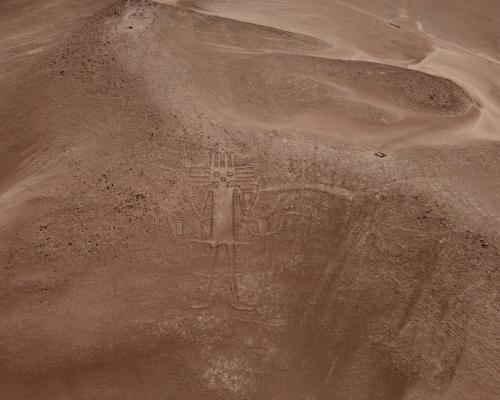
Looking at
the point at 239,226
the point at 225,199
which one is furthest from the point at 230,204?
the point at 239,226

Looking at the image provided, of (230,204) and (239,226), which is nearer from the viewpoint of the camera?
(239,226)

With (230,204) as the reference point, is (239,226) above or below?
below

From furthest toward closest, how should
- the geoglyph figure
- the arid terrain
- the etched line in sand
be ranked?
the etched line in sand < the geoglyph figure < the arid terrain

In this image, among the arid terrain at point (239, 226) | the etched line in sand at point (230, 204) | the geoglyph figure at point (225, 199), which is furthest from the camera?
the etched line in sand at point (230, 204)

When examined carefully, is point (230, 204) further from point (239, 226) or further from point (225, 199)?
point (239, 226)

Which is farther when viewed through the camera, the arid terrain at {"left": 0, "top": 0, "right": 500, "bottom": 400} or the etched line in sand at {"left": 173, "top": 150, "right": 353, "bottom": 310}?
the etched line in sand at {"left": 173, "top": 150, "right": 353, "bottom": 310}

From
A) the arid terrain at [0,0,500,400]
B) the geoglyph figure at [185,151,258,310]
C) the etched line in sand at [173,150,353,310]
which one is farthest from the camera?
the etched line in sand at [173,150,353,310]

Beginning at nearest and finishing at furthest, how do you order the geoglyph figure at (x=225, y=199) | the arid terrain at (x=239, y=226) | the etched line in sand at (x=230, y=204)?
1. the arid terrain at (x=239, y=226)
2. the geoglyph figure at (x=225, y=199)
3. the etched line in sand at (x=230, y=204)

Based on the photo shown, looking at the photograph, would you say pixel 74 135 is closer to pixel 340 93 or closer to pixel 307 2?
pixel 340 93
